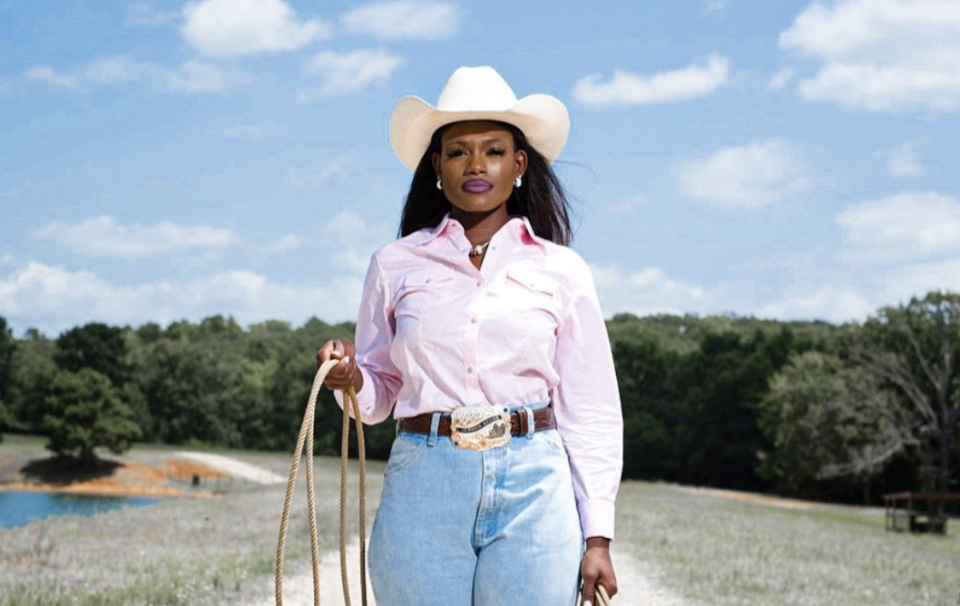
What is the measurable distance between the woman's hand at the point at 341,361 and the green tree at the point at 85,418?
211 ft

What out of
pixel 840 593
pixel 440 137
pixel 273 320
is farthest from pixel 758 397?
pixel 273 320

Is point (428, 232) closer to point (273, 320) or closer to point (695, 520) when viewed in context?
point (695, 520)

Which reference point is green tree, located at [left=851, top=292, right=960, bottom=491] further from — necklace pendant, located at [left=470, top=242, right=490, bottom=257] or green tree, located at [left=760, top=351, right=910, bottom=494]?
necklace pendant, located at [left=470, top=242, right=490, bottom=257]

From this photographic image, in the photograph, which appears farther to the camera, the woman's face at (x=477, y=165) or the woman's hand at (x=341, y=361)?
the woman's face at (x=477, y=165)

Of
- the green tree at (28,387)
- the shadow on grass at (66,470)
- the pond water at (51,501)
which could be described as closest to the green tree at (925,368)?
the pond water at (51,501)

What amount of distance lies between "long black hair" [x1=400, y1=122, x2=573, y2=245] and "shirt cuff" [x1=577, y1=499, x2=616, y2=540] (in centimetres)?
105

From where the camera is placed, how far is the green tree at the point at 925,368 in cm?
4416

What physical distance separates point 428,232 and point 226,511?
844 inches

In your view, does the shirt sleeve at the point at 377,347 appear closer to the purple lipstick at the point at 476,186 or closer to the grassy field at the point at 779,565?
the purple lipstick at the point at 476,186

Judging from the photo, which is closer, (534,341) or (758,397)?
(534,341)

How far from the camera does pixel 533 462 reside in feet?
11.1

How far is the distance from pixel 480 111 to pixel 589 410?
43.8 inches

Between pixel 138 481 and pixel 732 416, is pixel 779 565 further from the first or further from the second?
pixel 138 481

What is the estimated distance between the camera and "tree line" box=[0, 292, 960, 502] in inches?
1794
